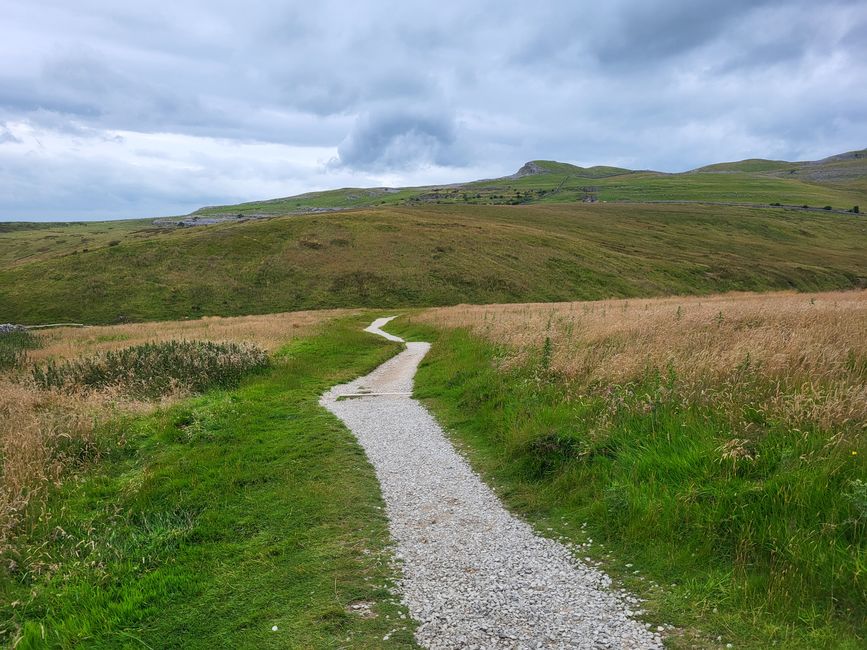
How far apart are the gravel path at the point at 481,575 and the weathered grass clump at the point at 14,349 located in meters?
20.3

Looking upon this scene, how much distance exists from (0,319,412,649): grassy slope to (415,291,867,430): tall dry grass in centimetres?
596

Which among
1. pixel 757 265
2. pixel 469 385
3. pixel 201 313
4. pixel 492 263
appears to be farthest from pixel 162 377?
pixel 757 265

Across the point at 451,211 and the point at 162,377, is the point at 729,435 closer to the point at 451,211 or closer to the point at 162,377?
the point at 162,377

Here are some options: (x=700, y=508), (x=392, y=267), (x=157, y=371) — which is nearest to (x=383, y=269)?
(x=392, y=267)

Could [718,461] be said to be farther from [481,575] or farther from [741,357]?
[741,357]

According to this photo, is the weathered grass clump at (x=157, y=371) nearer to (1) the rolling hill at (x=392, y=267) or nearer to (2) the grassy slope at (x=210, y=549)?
(2) the grassy slope at (x=210, y=549)

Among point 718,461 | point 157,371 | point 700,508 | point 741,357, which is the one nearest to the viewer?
point 700,508

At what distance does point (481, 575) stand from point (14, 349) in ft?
99.7

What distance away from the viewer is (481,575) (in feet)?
19.4

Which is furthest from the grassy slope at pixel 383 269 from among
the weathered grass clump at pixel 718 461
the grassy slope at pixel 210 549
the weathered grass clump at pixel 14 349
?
the grassy slope at pixel 210 549

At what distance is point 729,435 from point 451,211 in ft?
418

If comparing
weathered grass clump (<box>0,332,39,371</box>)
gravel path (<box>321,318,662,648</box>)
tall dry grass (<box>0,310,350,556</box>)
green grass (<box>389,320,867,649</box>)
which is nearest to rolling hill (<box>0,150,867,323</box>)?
weathered grass clump (<box>0,332,39,371</box>)

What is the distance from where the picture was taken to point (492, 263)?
252 ft

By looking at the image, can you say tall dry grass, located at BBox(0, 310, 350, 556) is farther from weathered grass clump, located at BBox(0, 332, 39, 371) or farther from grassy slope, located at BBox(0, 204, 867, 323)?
grassy slope, located at BBox(0, 204, 867, 323)
